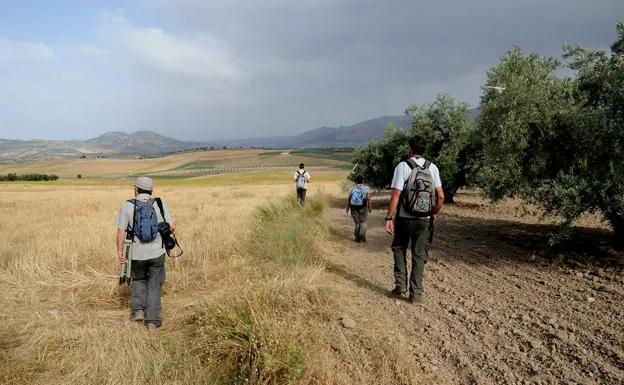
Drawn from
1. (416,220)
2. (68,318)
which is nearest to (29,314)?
(68,318)

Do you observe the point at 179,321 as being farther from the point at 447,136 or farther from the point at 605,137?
the point at 447,136

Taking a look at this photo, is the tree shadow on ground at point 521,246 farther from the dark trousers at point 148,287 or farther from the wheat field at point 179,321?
the dark trousers at point 148,287

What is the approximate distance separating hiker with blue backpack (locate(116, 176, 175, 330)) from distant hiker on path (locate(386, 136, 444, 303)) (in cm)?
339

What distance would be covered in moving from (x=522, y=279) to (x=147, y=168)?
116963mm

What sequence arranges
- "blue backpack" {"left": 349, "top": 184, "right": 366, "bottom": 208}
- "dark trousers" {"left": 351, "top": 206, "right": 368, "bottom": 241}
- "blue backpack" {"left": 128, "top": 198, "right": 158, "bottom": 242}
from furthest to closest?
"blue backpack" {"left": 349, "top": 184, "right": 366, "bottom": 208}
"dark trousers" {"left": 351, "top": 206, "right": 368, "bottom": 241}
"blue backpack" {"left": 128, "top": 198, "right": 158, "bottom": 242}

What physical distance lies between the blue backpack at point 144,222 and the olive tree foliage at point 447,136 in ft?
50.0

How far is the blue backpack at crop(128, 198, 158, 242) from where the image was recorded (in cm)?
580

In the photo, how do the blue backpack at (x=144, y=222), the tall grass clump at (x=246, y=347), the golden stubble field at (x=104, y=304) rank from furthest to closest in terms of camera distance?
the blue backpack at (x=144, y=222) < the golden stubble field at (x=104, y=304) < the tall grass clump at (x=246, y=347)

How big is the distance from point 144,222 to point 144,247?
0.39 metres

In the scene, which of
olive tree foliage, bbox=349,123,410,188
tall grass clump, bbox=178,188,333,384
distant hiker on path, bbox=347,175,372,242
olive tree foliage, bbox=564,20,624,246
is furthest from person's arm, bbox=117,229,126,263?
olive tree foliage, bbox=349,123,410,188

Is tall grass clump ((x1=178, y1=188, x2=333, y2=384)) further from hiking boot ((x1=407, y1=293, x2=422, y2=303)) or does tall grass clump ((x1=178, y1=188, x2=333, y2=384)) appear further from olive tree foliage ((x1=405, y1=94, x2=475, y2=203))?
olive tree foliage ((x1=405, y1=94, x2=475, y2=203))

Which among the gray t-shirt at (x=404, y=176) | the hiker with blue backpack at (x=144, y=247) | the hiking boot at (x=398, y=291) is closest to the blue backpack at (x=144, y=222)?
the hiker with blue backpack at (x=144, y=247)

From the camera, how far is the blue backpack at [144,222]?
5.80 metres

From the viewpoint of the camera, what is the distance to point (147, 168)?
113 metres
